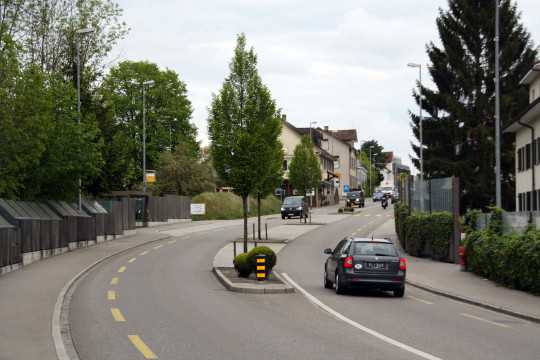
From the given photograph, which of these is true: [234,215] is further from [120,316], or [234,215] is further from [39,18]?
[120,316]

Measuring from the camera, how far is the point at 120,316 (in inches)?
474

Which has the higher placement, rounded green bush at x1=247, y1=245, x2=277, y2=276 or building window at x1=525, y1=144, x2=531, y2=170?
building window at x1=525, y1=144, x2=531, y2=170

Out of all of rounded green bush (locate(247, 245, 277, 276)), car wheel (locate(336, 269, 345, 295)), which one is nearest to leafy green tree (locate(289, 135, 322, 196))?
rounded green bush (locate(247, 245, 277, 276))

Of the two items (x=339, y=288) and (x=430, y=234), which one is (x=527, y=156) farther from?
(x=339, y=288)

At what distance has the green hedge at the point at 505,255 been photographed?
16.2 meters

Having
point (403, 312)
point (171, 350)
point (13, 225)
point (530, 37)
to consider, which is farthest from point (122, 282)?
point (530, 37)

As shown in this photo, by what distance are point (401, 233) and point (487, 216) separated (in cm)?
1224

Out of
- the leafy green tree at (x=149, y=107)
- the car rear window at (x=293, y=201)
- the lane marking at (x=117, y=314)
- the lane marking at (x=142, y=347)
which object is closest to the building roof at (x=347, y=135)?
the leafy green tree at (x=149, y=107)

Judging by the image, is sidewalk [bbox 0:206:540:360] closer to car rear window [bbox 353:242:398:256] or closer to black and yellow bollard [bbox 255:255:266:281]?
car rear window [bbox 353:242:398:256]

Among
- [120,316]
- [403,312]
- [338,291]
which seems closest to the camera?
[120,316]

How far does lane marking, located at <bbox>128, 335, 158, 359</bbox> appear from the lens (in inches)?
331

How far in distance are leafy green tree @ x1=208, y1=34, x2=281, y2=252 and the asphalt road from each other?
6649mm

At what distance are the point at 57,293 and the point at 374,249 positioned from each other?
7.89 meters

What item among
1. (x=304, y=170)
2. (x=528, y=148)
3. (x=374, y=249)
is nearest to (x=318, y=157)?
(x=304, y=170)
